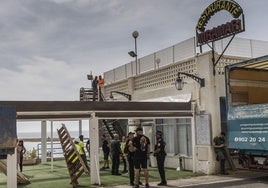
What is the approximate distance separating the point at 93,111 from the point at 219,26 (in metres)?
6.04

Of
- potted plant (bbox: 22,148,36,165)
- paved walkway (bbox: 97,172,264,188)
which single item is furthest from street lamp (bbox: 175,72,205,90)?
potted plant (bbox: 22,148,36,165)

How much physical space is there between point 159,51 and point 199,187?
8.85m

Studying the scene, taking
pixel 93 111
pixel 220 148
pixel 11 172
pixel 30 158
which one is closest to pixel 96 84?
pixel 30 158

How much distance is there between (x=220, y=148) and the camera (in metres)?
14.1

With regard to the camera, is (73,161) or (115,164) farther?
(115,164)

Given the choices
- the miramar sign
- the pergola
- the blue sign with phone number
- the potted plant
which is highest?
the miramar sign

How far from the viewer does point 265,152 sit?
462 inches

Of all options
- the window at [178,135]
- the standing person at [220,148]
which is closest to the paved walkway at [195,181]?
the standing person at [220,148]

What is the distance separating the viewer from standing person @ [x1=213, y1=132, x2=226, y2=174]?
14031 millimetres

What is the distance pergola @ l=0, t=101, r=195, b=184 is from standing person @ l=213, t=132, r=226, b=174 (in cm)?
160

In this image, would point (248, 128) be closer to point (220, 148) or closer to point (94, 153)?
point (220, 148)

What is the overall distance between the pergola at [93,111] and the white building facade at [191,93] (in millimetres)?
546

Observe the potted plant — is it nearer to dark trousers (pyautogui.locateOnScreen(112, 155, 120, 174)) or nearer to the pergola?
dark trousers (pyautogui.locateOnScreen(112, 155, 120, 174))

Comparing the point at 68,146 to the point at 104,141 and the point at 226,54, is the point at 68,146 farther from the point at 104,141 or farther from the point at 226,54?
the point at 226,54
